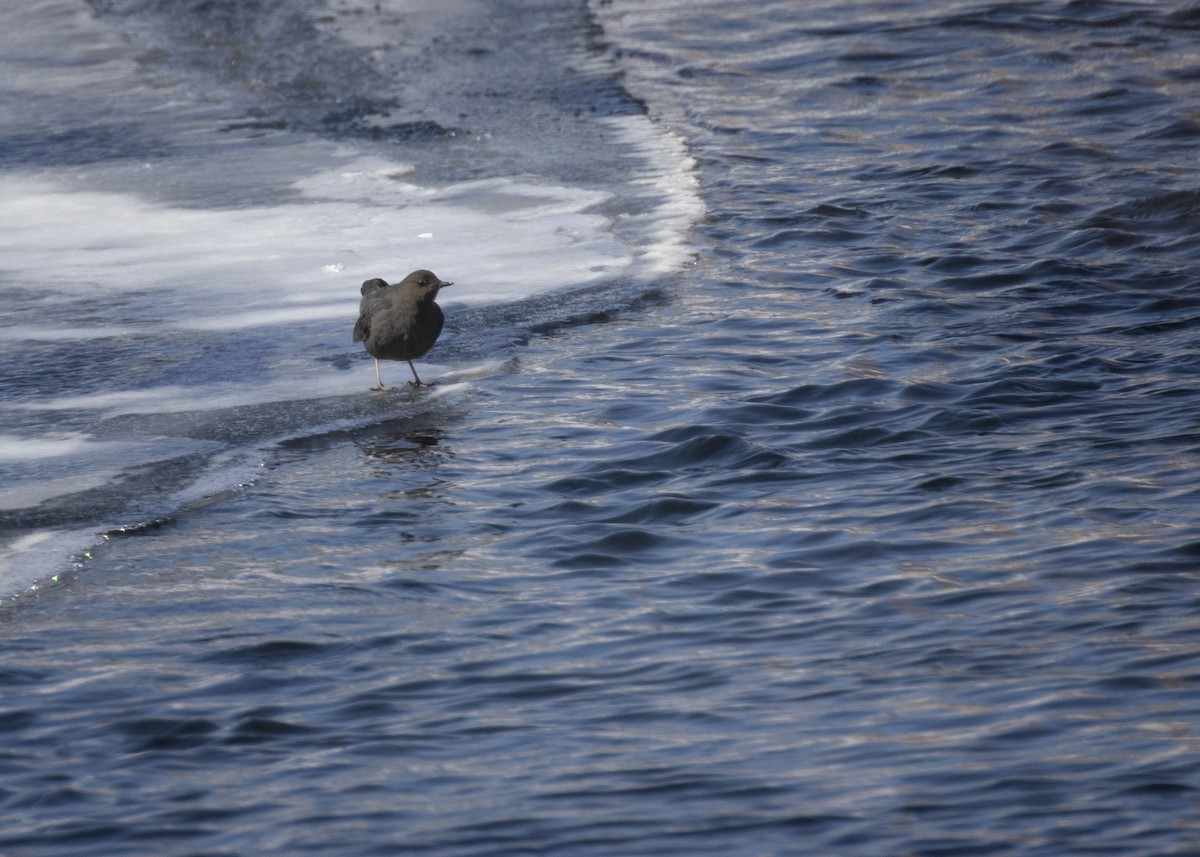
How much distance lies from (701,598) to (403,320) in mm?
2673

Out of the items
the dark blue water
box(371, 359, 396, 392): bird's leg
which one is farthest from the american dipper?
the dark blue water

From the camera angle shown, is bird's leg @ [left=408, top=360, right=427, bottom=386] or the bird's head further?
bird's leg @ [left=408, top=360, right=427, bottom=386]

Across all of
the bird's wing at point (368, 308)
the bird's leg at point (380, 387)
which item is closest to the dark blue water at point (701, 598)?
the bird's leg at point (380, 387)

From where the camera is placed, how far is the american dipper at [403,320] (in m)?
→ 7.34

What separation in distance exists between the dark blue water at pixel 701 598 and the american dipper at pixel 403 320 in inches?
13.2

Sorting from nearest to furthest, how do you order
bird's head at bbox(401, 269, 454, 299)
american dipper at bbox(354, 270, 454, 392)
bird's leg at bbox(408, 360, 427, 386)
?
american dipper at bbox(354, 270, 454, 392) < bird's head at bbox(401, 269, 454, 299) < bird's leg at bbox(408, 360, 427, 386)

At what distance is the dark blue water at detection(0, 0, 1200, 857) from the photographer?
4027 millimetres

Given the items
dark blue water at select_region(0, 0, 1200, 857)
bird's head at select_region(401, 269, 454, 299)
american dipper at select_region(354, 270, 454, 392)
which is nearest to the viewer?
dark blue water at select_region(0, 0, 1200, 857)

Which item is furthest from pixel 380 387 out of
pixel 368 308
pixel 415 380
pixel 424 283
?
pixel 424 283

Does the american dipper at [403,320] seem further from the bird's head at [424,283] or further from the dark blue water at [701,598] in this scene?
the dark blue water at [701,598]

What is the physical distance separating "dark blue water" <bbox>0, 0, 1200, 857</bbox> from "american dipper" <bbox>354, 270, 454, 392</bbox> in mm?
335

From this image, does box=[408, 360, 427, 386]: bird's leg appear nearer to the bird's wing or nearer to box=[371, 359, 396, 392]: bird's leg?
box=[371, 359, 396, 392]: bird's leg

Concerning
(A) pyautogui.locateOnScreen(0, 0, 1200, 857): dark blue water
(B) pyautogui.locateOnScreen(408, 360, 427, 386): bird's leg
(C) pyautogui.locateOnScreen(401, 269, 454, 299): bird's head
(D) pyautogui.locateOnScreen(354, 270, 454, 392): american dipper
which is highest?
(C) pyautogui.locateOnScreen(401, 269, 454, 299): bird's head

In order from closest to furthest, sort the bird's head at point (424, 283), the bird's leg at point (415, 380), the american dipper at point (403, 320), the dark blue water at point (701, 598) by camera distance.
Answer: the dark blue water at point (701, 598), the american dipper at point (403, 320), the bird's head at point (424, 283), the bird's leg at point (415, 380)
